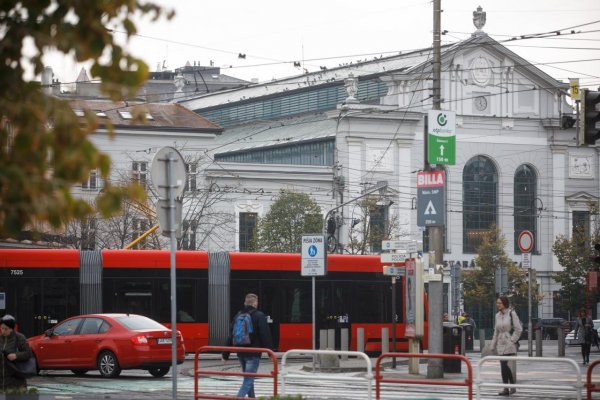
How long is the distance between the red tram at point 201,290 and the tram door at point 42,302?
0.09 ft

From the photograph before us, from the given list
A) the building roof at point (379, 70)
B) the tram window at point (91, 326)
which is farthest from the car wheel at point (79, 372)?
the building roof at point (379, 70)

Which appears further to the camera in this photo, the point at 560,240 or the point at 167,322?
the point at 560,240

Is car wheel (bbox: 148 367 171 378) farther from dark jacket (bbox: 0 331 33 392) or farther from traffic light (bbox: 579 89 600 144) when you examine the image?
dark jacket (bbox: 0 331 33 392)

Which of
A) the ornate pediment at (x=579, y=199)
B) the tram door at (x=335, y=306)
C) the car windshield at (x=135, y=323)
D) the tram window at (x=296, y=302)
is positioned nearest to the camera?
the car windshield at (x=135, y=323)

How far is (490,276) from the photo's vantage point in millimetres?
75188

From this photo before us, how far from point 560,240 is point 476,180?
6566 mm

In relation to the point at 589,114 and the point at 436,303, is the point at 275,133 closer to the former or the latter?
the point at 436,303

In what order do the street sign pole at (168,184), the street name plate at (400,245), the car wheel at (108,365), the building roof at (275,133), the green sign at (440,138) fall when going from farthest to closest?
the building roof at (275,133), the street name plate at (400,245), the car wheel at (108,365), the green sign at (440,138), the street sign pole at (168,184)

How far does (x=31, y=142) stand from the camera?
22.2 feet

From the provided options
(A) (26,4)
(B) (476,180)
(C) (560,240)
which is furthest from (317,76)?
(A) (26,4)

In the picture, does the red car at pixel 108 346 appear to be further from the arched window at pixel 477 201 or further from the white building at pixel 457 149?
the arched window at pixel 477 201

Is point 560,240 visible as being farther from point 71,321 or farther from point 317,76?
point 71,321

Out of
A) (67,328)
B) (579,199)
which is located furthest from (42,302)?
(579,199)

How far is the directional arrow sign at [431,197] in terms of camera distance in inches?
1036
